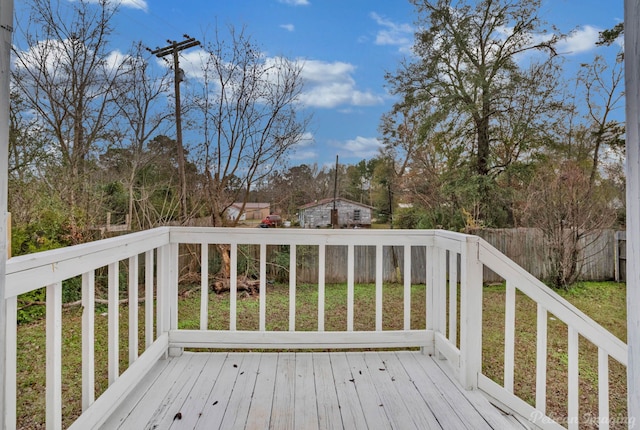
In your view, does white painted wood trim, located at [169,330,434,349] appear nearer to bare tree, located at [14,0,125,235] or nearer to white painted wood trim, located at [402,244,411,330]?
→ white painted wood trim, located at [402,244,411,330]

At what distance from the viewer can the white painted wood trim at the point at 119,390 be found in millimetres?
1326

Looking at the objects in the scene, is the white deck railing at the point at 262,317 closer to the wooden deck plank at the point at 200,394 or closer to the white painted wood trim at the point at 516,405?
the white painted wood trim at the point at 516,405

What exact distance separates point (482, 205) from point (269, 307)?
3.72 meters

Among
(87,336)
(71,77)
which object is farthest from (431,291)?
(71,77)

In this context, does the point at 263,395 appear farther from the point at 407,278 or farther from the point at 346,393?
the point at 407,278

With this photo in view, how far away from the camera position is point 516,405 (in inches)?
63.7

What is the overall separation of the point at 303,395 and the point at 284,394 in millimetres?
96

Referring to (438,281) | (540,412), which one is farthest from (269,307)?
(540,412)

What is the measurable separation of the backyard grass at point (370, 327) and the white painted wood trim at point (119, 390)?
423 millimetres

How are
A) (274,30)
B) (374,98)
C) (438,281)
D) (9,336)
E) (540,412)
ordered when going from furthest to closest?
(374,98) → (274,30) → (438,281) → (540,412) → (9,336)

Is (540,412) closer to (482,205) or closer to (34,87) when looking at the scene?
(482,205)

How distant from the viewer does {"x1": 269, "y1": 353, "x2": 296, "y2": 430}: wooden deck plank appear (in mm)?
1513

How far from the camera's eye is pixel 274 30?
435 centimetres

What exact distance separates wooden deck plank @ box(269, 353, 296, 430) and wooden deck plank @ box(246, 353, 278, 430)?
2 centimetres
